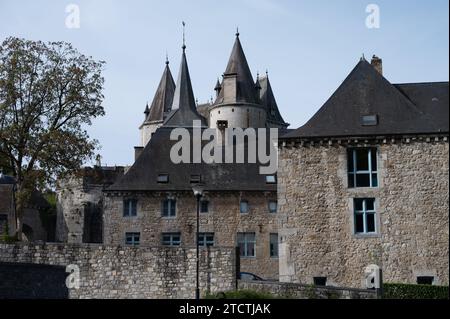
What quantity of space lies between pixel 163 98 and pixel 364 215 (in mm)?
48140

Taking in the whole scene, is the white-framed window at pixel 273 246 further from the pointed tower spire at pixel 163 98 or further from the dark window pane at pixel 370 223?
the pointed tower spire at pixel 163 98

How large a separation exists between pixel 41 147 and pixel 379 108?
14974mm

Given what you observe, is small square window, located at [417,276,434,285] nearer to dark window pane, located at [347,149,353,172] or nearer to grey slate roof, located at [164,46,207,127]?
dark window pane, located at [347,149,353,172]

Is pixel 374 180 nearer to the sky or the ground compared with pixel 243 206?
nearer to the sky

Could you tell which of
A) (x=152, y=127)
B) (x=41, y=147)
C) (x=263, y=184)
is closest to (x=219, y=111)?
(x=152, y=127)

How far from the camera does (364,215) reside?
25969 millimetres

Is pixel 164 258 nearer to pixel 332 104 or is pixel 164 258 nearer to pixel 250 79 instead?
pixel 332 104

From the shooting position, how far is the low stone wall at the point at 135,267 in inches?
1023

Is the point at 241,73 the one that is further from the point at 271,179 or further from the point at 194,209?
the point at 194,209

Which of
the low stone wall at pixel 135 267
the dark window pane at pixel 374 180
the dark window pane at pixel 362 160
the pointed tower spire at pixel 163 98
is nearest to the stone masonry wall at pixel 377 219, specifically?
the dark window pane at pixel 374 180

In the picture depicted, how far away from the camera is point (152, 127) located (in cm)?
7256

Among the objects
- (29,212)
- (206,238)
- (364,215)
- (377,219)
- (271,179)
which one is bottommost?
(206,238)

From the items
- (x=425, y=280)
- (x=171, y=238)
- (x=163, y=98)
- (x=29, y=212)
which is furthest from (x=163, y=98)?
(x=425, y=280)

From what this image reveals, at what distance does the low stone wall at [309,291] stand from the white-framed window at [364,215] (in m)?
4.57
